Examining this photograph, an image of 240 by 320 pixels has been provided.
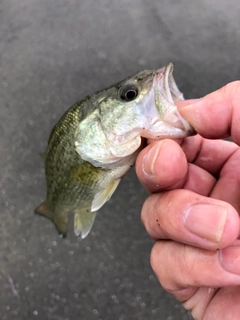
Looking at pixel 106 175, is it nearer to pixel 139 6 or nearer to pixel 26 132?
pixel 26 132

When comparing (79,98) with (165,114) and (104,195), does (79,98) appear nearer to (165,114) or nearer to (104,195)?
(104,195)

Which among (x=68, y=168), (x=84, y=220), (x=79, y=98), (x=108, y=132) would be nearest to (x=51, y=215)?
(x=84, y=220)

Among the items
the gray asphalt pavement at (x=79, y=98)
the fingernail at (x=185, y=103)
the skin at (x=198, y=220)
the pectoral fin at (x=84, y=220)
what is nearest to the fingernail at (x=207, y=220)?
the skin at (x=198, y=220)

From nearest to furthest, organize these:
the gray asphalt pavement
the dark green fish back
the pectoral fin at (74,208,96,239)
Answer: the dark green fish back < the pectoral fin at (74,208,96,239) < the gray asphalt pavement

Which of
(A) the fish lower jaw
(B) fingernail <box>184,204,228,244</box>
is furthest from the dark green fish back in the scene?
Result: (B) fingernail <box>184,204,228,244</box>

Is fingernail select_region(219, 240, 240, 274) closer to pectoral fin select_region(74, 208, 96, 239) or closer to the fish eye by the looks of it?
the fish eye

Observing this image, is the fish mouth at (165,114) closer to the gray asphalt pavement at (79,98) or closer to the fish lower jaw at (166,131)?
the fish lower jaw at (166,131)

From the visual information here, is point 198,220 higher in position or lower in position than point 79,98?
→ higher
